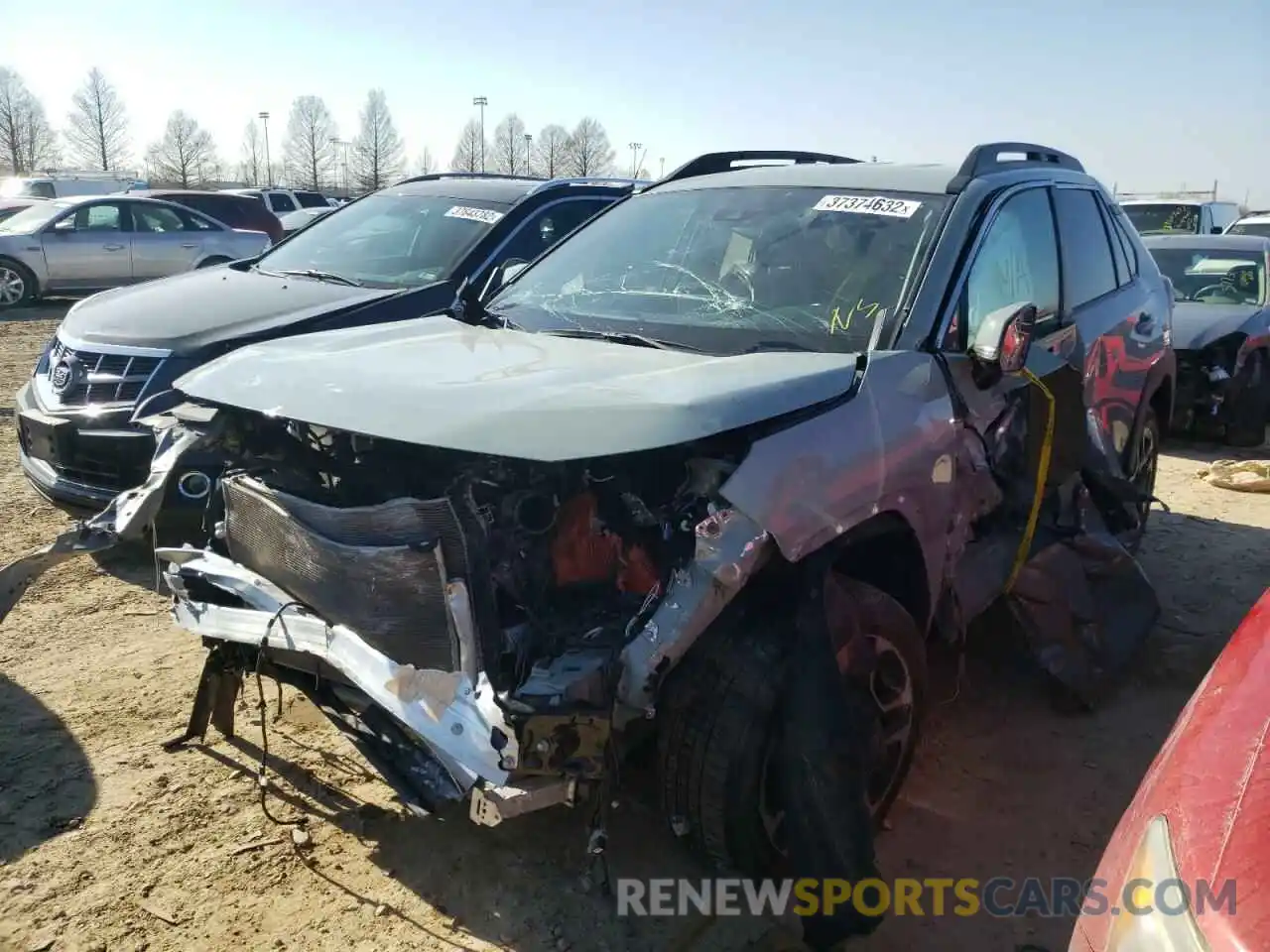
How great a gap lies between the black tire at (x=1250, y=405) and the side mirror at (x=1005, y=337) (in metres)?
6.39

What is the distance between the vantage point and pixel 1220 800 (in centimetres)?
169

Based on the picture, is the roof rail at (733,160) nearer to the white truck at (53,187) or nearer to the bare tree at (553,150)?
the white truck at (53,187)

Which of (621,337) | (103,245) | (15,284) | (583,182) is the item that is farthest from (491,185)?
(15,284)

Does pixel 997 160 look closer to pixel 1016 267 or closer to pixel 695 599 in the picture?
pixel 1016 267

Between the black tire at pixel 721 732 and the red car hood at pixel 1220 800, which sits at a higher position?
the red car hood at pixel 1220 800

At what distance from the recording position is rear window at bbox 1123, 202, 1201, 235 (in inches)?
578

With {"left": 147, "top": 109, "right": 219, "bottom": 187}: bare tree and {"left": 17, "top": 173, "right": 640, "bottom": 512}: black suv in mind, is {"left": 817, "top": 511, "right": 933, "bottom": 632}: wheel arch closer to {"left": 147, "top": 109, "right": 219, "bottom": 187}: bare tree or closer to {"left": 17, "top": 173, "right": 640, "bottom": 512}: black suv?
{"left": 17, "top": 173, "right": 640, "bottom": 512}: black suv

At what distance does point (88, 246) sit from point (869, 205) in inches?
568

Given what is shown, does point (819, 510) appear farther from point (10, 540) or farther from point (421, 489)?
point (10, 540)

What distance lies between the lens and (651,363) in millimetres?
2965

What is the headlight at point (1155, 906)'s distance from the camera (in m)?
1.52

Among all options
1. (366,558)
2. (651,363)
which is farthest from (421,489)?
(651,363)

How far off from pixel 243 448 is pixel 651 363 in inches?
53.7

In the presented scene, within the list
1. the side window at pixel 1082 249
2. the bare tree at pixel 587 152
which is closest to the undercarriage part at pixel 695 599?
the side window at pixel 1082 249
